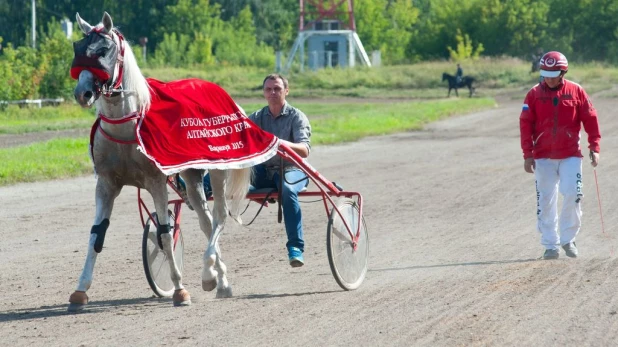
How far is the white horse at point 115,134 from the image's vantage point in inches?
252

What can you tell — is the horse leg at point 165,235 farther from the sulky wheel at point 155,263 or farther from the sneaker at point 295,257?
the sneaker at point 295,257

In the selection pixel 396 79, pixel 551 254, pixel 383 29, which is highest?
pixel 383 29

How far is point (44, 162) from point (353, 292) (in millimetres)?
10770

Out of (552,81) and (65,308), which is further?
(552,81)

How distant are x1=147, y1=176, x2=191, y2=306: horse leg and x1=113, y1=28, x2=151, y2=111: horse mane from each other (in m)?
0.48

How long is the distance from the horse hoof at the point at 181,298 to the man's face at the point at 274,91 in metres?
1.56

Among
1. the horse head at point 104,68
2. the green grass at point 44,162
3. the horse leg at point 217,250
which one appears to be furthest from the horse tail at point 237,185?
the green grass at point 44,162

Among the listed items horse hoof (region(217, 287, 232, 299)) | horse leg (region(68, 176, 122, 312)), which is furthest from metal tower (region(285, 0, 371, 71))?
horse leg (region(68, 176, 122, 312))

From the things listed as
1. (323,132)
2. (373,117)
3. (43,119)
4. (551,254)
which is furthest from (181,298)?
(43,119)

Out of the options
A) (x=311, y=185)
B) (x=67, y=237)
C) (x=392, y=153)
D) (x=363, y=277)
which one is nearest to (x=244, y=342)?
(x=363, y=277)

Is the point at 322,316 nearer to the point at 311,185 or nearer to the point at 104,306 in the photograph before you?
the point at 104,306

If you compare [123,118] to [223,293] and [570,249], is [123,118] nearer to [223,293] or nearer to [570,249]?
[223,293]

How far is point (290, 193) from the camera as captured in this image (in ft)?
25.1

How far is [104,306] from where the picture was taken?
7.03 m
